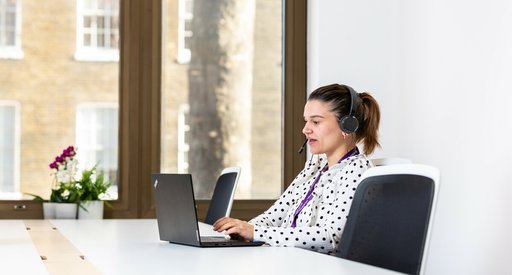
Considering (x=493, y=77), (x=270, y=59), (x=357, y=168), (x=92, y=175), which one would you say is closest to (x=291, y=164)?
(x=270, y=59)

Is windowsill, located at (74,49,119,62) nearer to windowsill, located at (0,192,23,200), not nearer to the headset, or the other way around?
windowsill, located at (0,192,23,200)

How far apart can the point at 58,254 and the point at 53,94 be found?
8.29 feet

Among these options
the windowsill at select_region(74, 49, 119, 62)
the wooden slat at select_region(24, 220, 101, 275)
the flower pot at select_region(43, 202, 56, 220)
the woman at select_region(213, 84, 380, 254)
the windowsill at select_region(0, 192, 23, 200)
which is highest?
the windowsill at select_region(74, 49, 119, 62)

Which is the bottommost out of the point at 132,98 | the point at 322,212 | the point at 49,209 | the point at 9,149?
the point at 49,209

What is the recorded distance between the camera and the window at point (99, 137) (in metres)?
4.91

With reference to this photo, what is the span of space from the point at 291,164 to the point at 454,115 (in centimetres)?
137

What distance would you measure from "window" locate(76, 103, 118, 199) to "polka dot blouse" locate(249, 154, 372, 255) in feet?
6.28

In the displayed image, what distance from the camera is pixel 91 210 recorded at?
182 inches

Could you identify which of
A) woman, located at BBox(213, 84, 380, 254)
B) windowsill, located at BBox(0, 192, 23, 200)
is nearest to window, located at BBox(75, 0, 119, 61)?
windowsill, located at BBox(0, 192, 23, 200)

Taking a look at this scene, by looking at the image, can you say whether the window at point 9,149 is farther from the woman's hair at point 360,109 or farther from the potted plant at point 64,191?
the woman's hair at point 360,109

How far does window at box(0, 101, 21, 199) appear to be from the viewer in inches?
189

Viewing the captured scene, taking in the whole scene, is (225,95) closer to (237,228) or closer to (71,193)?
(71,193)

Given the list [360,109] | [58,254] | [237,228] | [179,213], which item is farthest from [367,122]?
[58,254]

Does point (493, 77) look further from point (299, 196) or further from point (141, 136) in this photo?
point (141, 136)
